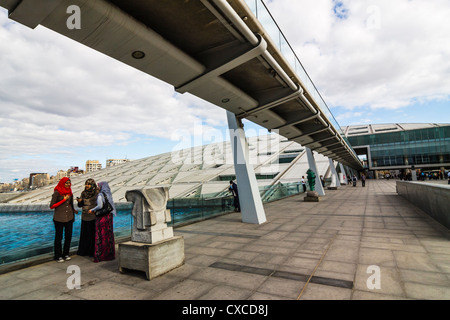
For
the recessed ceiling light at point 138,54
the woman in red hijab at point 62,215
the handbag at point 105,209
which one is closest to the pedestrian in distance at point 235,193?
the handbag at point 105,209

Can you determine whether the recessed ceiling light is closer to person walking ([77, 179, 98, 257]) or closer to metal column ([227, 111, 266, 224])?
person walking ([77, 179, 98, 257])

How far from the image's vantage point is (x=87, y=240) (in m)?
5.21

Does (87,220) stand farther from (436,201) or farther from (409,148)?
(409,148)

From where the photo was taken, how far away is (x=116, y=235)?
6.43 meters

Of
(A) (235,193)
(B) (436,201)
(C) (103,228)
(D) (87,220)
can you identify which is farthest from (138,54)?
(B) (436,201)

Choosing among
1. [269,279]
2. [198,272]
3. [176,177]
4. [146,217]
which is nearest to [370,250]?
[269,279]

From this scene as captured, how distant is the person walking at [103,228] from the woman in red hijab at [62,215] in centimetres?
52

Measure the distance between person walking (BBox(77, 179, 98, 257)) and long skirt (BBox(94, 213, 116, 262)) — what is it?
506 millimetres

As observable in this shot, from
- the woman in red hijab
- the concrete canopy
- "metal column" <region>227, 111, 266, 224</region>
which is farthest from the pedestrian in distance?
the woman in red hijab

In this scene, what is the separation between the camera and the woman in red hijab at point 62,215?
15.7 ft

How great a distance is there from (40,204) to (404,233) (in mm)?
29952

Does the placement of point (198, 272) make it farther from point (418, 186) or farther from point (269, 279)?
point (418, 186)

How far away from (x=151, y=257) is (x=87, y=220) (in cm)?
234

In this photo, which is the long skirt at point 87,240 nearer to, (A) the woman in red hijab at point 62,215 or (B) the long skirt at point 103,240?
(A) the woman in red hijab at point 62,215
